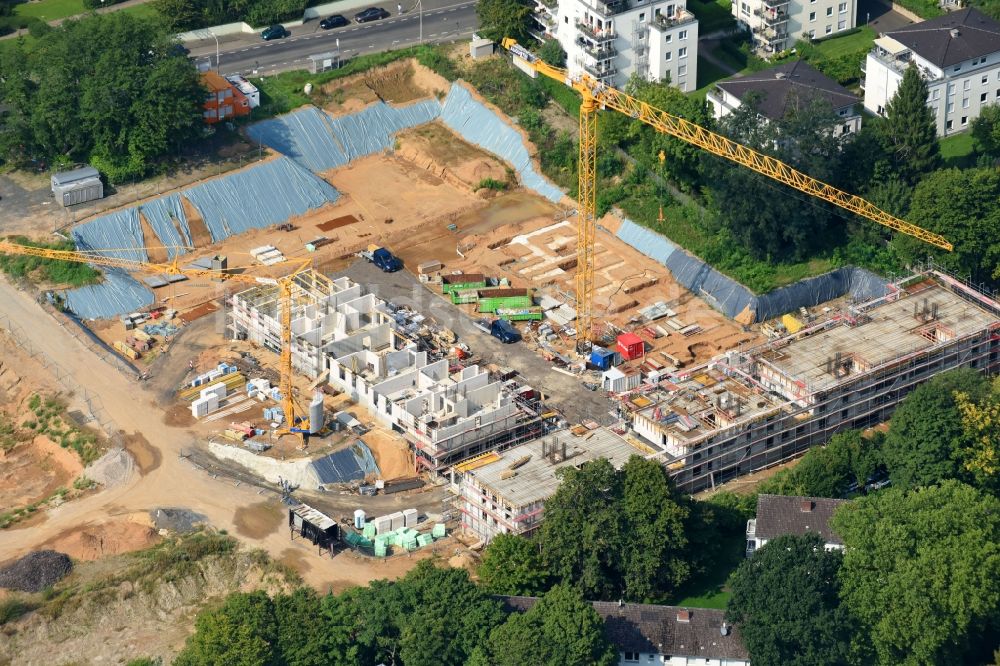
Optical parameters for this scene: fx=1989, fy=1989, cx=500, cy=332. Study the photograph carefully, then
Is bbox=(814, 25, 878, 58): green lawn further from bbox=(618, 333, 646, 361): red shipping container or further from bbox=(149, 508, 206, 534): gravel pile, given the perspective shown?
bbox=(149, 508, 206, 534): gravel pile

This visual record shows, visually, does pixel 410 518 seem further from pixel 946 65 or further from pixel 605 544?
pixel 946 65

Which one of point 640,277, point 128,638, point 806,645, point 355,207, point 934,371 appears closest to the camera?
point 806,645

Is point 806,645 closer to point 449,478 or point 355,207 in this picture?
point 449,478

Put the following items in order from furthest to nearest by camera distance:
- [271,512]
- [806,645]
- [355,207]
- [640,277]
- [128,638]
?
1. [355,207]
2. [640,277]
3. [271,512]
4. [128,638]
5. [806,645]

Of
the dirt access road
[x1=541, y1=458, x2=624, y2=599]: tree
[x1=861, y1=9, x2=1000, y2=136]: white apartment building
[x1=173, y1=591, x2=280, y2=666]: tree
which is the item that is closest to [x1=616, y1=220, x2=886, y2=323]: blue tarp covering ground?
[x1=861, y1=9, x2=1000, y2=136]: white apartment building

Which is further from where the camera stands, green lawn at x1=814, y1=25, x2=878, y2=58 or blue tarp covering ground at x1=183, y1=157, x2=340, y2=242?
green lawn at x1=814, y1=25, x2=878, y2=58

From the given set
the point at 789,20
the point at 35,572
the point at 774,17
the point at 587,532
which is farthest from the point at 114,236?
the point at 789,20

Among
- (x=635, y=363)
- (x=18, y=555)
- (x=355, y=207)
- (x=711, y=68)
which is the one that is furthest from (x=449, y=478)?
(x=711, y=68)
